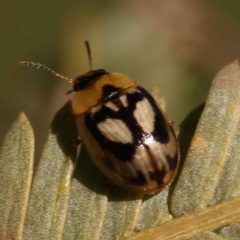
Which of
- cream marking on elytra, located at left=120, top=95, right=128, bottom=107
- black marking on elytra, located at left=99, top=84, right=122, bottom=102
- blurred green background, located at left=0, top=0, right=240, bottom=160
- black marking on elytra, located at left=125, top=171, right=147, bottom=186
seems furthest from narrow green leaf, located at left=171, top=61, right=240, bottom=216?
blurred green background, located at left=0, top=0, right=240, bottom=160

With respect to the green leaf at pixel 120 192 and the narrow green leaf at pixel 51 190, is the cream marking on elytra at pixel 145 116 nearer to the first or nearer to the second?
the green leaf at pixel 120 192

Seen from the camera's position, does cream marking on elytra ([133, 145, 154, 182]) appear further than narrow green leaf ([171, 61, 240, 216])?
Yes

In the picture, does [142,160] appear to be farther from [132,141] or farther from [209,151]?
[209,151]

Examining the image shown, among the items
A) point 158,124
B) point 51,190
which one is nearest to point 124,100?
point 158,124

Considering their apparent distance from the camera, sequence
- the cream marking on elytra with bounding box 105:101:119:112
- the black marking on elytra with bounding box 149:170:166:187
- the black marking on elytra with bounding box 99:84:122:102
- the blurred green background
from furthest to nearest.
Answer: the blurred green background < the black marking on elytra with bounding box 99:84:122:102 < the cream marking on elytra with bounding box 105:101:119:112 < the black marking on elytra with bounding box 149:170:166:187

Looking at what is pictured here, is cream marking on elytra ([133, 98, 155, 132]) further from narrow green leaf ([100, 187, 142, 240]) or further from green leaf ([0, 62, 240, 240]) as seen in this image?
narrow green leaf ([100, 187, 142, 240])

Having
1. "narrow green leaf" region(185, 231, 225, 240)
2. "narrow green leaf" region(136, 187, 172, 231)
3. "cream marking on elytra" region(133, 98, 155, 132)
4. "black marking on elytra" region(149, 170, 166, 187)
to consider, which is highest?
"cream marking on elytra" region(133, 98, 155, 132)
